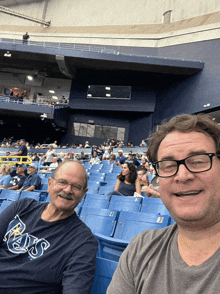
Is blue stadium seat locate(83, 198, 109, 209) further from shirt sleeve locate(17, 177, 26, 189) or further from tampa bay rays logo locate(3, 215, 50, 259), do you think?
shirt sleeve locate(17, 177, 26, 189)

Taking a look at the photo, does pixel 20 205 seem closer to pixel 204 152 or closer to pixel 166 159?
pixel 166 159

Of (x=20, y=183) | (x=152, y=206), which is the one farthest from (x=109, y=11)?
(x=152, y=206)

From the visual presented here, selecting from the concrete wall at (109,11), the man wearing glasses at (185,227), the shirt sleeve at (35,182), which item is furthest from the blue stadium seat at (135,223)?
the concrete wall at (109,11)

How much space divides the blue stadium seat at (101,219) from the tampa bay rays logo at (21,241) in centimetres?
101

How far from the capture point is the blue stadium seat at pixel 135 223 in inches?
82.0

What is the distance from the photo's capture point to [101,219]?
258 cm

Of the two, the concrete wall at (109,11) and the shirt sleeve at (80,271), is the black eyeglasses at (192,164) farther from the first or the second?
the concrete wall at (109,11)

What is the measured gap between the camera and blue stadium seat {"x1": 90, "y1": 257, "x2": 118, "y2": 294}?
4.26 feet

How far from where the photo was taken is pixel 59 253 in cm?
142

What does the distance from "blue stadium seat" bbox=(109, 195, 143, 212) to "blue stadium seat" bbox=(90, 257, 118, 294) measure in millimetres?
1881

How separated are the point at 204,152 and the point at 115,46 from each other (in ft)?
65.5

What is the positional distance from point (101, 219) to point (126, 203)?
0.82m

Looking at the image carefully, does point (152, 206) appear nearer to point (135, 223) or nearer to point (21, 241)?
point (135, 223)

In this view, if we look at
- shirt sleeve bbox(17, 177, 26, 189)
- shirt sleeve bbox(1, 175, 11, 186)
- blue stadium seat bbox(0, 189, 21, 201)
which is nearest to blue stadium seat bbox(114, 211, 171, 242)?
blue stadium seat bbox(0, 189, 21, 201)
